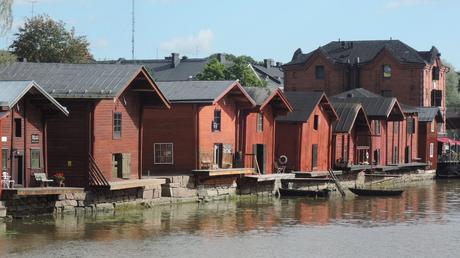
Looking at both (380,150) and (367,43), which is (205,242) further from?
(367,43)

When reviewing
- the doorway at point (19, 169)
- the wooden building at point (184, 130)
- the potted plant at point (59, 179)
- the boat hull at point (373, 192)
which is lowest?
the boat hull at point (373, 192)

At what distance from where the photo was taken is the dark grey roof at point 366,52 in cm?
11056

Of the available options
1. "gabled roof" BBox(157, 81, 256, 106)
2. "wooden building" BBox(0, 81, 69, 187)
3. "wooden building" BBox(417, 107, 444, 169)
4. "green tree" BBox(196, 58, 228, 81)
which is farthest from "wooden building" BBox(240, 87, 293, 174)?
"green tree" BBox(196, 58, 228, 81)

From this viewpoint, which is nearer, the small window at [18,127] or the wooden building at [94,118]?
the small window at [18,127]

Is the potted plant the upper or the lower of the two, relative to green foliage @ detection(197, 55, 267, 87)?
lower

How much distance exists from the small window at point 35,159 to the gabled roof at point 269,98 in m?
20.1

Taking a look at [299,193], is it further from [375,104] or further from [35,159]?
[375,104]

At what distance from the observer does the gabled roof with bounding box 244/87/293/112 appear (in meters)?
61.0

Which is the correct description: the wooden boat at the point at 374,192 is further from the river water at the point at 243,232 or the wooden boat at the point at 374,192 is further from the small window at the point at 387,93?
the small window at the point at 387,93

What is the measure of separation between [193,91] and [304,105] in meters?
13.2

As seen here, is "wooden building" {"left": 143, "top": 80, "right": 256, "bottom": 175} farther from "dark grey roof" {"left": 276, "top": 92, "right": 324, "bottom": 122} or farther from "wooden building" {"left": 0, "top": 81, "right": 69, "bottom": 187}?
"wooden building" {"left": 0, "top": 81, "right": 69, "bottom": 187}

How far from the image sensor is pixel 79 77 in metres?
47.2

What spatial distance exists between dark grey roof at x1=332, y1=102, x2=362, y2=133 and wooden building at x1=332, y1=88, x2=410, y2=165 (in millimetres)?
1953

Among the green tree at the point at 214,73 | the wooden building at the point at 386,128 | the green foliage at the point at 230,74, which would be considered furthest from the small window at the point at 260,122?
the green tree at the point at 214,73
